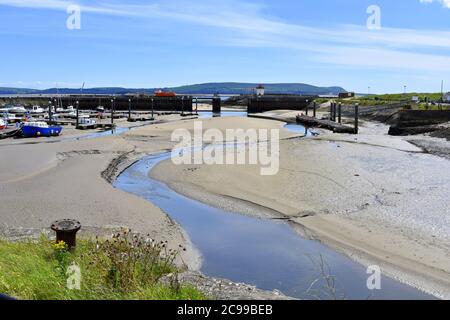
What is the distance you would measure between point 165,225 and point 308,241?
4.08 metres

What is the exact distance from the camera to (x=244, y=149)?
3297cm

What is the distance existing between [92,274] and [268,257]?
5475 millimetres

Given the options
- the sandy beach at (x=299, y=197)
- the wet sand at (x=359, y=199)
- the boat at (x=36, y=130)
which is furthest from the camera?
the boat at (x=36, y=130)

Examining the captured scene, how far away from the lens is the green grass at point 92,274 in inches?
235

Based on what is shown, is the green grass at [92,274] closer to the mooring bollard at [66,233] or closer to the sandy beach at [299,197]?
the mooring bollard at [66,233]

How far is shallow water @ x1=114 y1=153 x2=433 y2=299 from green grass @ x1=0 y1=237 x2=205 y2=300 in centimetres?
263

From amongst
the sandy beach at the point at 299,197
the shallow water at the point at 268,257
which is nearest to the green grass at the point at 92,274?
the shallow water at the point at 268,257

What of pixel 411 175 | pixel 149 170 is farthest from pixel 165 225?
pixel 411 175

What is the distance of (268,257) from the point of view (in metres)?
11.4

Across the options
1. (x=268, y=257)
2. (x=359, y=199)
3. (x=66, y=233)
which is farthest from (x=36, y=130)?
(x=66, y=233)

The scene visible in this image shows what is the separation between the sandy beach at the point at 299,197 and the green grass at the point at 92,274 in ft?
12.8

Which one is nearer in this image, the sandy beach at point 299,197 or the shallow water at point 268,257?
the shallow water at point 268,257
